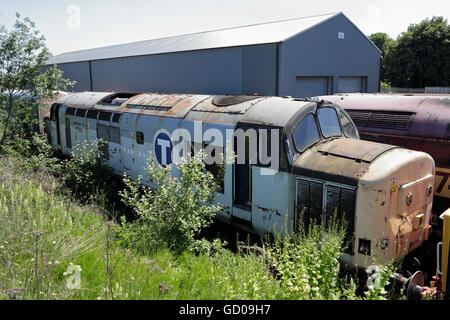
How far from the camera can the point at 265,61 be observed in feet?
62.7

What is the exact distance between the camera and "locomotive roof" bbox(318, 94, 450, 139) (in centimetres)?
763

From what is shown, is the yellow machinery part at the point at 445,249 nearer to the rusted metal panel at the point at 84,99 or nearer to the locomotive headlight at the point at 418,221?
the locomotive headlight at the point at 418,221

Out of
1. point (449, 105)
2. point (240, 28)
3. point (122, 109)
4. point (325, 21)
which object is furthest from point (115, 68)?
point (449, 105)

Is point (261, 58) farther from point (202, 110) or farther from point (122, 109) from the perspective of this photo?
point (202, 110)

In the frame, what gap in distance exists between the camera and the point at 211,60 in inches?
840

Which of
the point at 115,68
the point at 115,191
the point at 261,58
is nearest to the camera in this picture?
the point at 115,191

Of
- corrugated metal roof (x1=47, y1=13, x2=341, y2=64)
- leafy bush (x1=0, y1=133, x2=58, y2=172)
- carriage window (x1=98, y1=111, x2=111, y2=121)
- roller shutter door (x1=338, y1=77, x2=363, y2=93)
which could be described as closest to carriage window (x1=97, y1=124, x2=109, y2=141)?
carriage window (x1=98, y1=111, x2=111, y2=121)

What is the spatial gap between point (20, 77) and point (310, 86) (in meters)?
14.3

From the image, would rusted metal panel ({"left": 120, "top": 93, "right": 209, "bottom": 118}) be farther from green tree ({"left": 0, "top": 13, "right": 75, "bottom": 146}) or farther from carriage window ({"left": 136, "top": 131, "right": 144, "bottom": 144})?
green tree ({"left": 0, "top": 13, "right": 75, "bottom": 146})

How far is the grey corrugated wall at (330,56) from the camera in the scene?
19023 mm

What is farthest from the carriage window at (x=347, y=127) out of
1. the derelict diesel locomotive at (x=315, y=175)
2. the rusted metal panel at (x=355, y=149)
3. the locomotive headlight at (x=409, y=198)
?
the locomotive headlight at (x=409, y=198)

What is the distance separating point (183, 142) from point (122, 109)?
3.03 metres

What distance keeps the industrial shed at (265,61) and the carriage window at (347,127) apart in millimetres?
12011

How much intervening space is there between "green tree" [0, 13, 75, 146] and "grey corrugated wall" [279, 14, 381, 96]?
1062 cm
